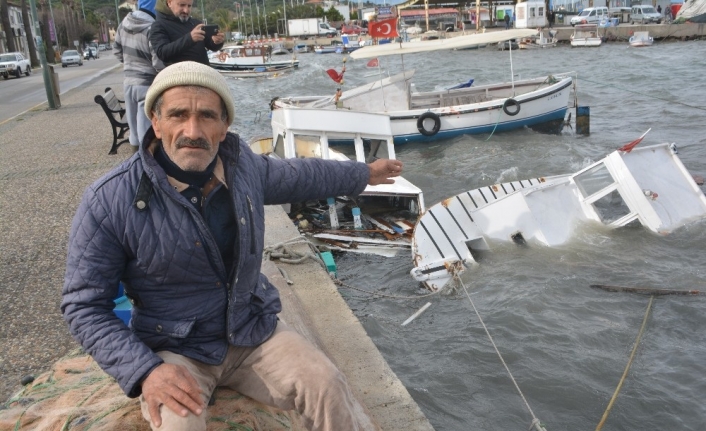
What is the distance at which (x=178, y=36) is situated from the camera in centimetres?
604

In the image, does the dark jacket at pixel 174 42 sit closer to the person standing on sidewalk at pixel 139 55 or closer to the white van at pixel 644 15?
the person standing on sidewalk at pixel 139 55

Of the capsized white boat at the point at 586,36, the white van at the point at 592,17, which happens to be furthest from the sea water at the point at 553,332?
the white van at the point at 592,17

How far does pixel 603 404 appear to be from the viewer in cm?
536

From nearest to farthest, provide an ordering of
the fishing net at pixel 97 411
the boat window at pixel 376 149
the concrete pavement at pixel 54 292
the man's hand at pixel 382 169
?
1. the fishing net at pixel 97 411
2. the man's hand at pixel 382 169
3. the concrete pavement at pixel 54 292
4. the boat window at pixel 376 149

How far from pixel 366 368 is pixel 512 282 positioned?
13.6 feet

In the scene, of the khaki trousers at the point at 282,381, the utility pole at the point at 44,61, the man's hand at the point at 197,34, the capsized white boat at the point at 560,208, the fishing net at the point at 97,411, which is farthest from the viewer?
the utility pole at the point at 44,61

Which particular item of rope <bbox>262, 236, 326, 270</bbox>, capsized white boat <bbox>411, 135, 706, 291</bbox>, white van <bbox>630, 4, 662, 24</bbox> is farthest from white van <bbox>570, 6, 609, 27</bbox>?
rope <bbox>262, 236, 326, 270</bbox>

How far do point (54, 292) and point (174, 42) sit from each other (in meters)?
2.29

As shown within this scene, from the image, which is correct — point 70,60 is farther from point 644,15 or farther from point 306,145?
point 644,15

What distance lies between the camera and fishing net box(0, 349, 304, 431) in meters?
2.88

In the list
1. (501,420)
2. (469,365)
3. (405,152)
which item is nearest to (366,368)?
(501,420)

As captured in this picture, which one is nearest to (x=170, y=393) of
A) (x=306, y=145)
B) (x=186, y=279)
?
(x=186, y=279)

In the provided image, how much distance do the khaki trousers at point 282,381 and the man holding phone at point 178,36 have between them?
358 centimetres

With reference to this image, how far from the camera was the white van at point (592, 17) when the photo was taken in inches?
2507
